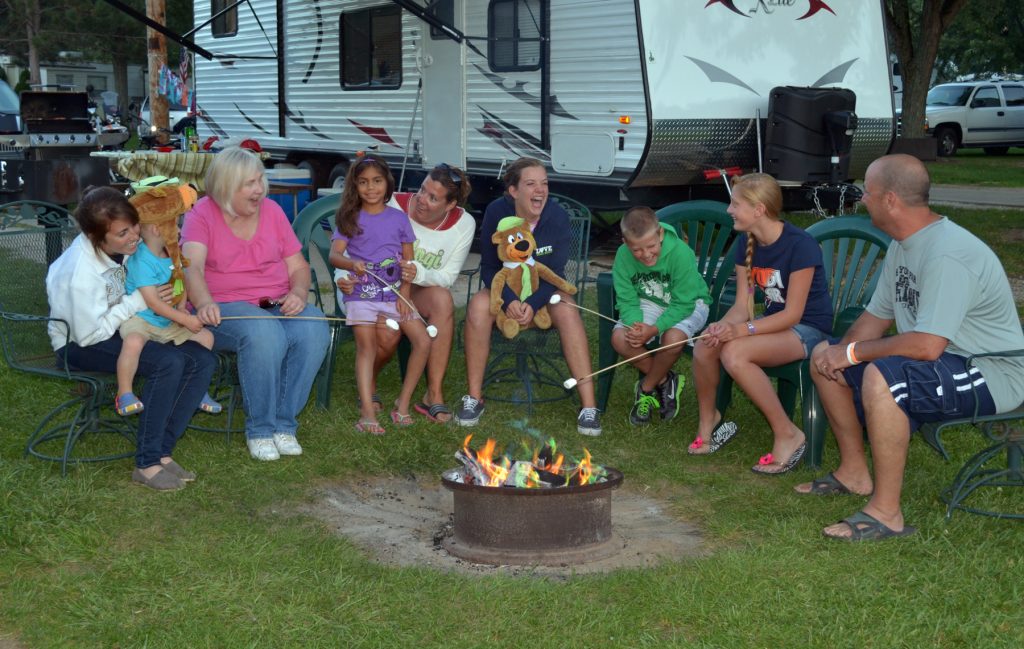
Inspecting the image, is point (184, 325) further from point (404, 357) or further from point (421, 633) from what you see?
point (421, 633)

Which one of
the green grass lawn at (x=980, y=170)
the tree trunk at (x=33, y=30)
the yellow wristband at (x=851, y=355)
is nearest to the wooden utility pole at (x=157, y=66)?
the green grass lawn at (x=980, y=170)

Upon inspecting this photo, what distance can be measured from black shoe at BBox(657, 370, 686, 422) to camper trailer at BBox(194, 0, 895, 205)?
3.36m

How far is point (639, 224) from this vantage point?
479 centimetres

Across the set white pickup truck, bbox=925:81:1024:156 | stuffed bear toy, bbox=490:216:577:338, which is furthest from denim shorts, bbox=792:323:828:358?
white pickup truck, bbox=925:81:1024:156

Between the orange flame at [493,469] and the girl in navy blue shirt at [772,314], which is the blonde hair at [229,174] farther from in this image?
the girl in navy blue shirt at [772,314]

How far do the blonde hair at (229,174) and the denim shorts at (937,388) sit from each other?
2500mm

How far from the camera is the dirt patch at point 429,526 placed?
357 cm

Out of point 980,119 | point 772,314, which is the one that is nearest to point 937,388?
point 772,314

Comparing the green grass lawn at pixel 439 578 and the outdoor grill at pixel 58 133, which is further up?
the outdoor grill at pixel 58 133

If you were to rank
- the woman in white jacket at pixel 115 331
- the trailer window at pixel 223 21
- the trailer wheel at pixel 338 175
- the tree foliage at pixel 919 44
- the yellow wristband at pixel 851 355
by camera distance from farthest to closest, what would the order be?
1. the tree foliage at pixel 919 44
2. the trailer window at pixel 223 21
3. the trailer wheel at pixel 338 175
4. the woman in white jacket at pixel 115 331
5. the yellow wristband at pixel 851 355

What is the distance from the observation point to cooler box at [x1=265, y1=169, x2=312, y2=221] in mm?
11516

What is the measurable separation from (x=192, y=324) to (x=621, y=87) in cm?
470

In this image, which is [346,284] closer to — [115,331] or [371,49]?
[115,331]

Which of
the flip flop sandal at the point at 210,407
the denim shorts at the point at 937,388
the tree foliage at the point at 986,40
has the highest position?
the tree foliage at the point at 986,40
